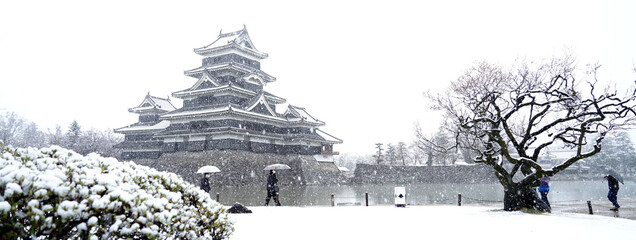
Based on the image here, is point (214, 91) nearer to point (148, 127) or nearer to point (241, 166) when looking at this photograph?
point (241, 166)

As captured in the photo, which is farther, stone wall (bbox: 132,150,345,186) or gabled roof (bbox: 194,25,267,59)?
gabled roof (bbox: 194,25,267,59)

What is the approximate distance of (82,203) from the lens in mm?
3025

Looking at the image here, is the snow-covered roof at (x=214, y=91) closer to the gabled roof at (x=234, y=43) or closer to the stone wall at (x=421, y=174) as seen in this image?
the gabled roof at (x=234, y=43)

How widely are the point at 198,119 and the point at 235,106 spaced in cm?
358

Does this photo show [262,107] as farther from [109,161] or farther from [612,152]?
[612,152]

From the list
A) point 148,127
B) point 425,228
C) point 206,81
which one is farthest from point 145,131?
point 425,228

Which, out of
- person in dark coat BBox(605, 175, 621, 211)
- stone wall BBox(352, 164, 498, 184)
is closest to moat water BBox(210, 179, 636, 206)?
person in dark coat BBox(605, 175, 621, 211)

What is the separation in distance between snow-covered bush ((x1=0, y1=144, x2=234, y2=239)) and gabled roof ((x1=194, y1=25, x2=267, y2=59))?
30418 millimetres

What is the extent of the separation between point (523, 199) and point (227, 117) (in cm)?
2314

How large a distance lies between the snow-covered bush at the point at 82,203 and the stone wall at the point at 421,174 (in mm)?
34119

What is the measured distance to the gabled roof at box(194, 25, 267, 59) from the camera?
33.6 m

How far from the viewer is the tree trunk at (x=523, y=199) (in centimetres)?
1116

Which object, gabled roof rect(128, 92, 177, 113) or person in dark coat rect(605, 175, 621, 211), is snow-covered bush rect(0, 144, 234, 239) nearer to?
person in dark coat rect(605, 175, 621, 211)

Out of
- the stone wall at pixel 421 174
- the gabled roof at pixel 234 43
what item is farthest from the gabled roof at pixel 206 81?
the stone wall at pixel 421 174
